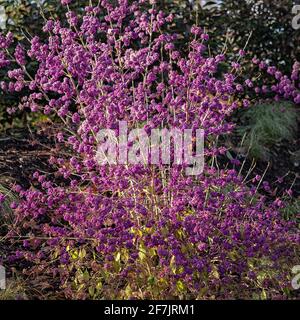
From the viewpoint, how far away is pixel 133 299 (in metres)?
3.60

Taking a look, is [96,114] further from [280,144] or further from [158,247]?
[280,144]

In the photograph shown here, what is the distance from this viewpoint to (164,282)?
12.2ft

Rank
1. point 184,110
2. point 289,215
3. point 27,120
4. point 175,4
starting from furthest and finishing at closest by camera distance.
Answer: point 27,120
point 175,4
point 289,215
point 184,110

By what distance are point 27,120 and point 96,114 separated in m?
Answer: 3.73

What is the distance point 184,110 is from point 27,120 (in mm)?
3760

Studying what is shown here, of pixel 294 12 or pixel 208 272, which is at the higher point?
pixel 294 12

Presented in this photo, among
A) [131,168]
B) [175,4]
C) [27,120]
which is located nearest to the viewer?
[131,168]

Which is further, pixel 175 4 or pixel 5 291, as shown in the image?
pixel 175 4

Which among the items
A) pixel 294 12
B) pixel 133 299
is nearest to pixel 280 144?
pixel 294 12
